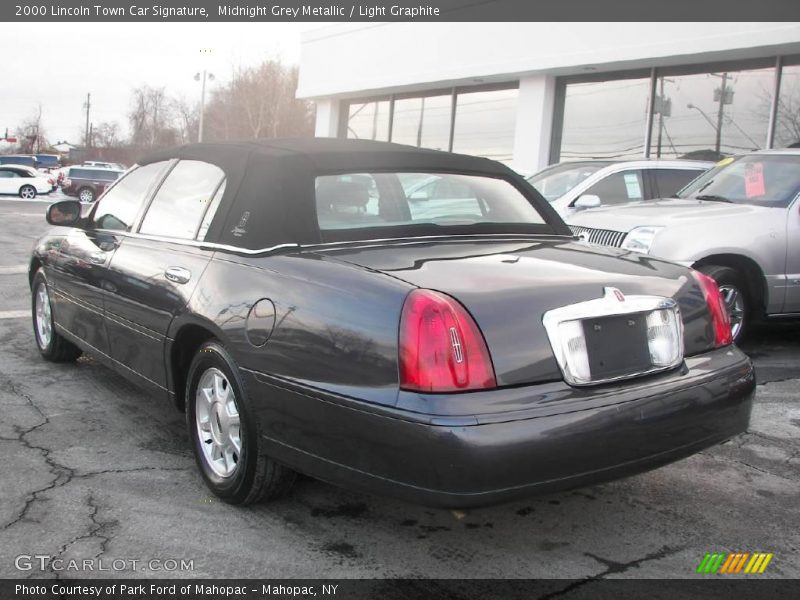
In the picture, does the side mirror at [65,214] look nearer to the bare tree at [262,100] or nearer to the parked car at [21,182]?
the parked car at [21,182]

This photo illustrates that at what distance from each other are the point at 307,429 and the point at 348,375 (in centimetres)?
29

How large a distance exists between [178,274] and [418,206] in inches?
45.8

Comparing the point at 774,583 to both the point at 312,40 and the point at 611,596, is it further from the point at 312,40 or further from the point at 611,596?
the point at 312,40

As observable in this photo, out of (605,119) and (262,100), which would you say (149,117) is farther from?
(605,119)

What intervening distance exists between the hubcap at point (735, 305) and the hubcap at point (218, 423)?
4569mm

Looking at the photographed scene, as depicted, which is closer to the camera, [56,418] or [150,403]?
[56,418]

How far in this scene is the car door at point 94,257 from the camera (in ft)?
14.8

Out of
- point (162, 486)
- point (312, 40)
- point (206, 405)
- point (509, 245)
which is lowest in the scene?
point (162, 486)

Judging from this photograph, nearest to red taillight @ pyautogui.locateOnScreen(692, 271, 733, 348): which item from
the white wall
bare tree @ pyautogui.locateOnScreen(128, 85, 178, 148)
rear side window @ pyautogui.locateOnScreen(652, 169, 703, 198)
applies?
rear side window @ pyautogui.locateOnScreen(652, 169, 703, 198)

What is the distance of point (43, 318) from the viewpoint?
575 centimetres

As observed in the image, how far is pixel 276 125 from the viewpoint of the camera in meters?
54.9

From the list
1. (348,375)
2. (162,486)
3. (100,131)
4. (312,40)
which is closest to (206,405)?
(162,486)

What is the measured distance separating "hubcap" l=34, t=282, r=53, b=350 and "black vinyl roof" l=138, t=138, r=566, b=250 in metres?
2.07

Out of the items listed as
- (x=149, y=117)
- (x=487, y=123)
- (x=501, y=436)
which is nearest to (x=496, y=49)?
(x=487, y=123)
